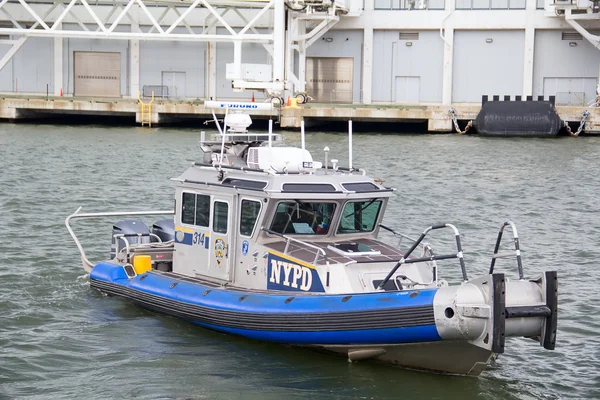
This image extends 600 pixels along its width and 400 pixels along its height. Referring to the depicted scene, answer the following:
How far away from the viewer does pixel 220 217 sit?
1288 centimetres

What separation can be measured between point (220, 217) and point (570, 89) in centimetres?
4025

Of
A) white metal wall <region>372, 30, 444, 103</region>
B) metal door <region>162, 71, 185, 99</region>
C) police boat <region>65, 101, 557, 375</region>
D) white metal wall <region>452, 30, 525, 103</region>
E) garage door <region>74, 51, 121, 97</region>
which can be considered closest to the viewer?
police boat <region>65, 101, 557, 375</region>

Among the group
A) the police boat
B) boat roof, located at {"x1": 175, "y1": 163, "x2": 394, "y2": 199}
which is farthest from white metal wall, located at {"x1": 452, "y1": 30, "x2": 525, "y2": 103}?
boat roof, located at {"x1": 175, "y1": 163, "x2": 394, "y2": 199}

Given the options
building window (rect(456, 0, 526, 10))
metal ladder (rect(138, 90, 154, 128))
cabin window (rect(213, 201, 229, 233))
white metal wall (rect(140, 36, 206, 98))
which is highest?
building window (rect(456, 0, 526, 10))

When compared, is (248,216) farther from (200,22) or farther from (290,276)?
(200,22)

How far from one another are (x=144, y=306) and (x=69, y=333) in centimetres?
113

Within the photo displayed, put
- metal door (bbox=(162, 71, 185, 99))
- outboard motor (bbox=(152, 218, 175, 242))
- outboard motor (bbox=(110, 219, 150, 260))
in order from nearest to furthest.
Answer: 1. outboard motor (bbox=(110, 219, 150, 260))
2. outboard motor (bbox=(152, 218, 175, 242))
3. metal door (bbox=(162, 71, 185, 99))

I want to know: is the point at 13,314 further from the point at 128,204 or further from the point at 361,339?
the point at 128,204


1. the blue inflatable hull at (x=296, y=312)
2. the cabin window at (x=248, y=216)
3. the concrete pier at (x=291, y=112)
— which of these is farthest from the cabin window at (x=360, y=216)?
the concrete pier at (x=291, y=112)

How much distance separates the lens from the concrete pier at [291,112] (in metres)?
43.9

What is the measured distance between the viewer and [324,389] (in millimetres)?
A: 11008

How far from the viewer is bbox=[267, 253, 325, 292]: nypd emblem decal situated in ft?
38.4

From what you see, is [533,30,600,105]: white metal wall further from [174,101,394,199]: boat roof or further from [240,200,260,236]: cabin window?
[240,200,260,236]: cabin window

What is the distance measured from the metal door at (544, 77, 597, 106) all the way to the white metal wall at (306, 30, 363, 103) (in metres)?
9.06
